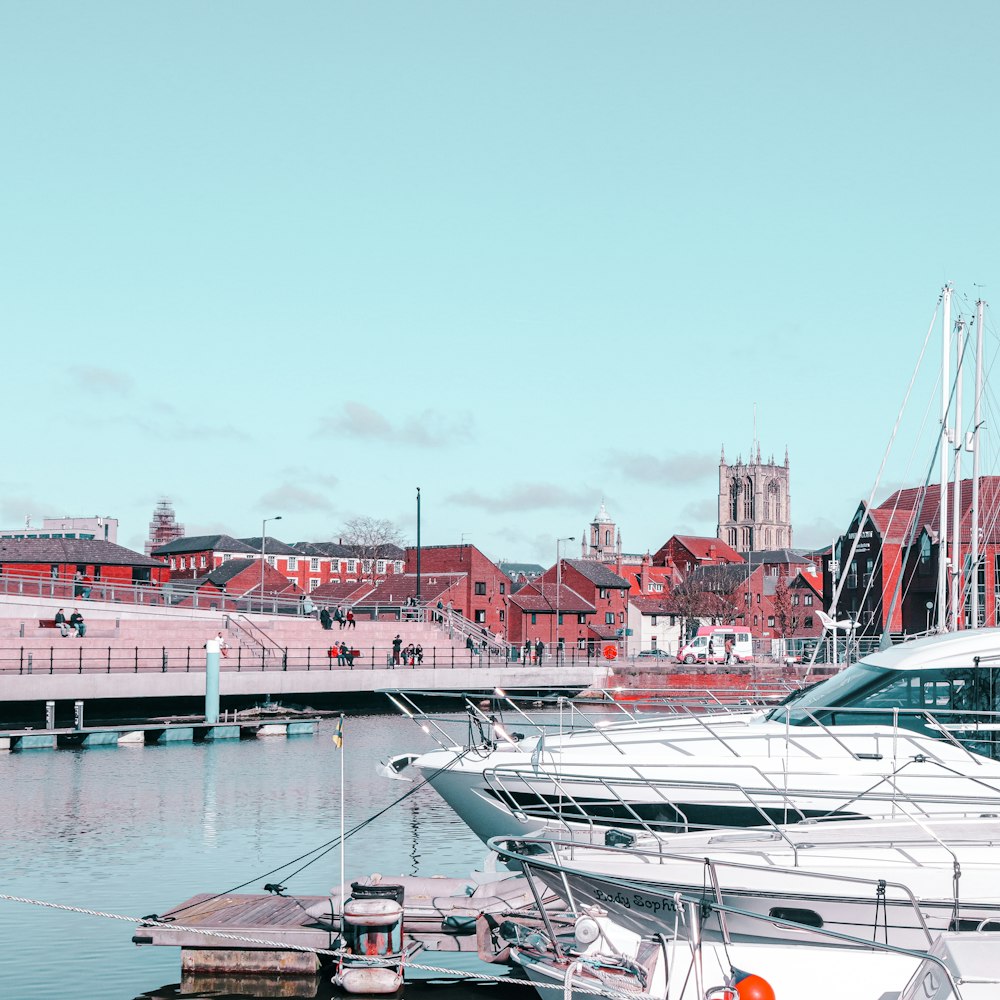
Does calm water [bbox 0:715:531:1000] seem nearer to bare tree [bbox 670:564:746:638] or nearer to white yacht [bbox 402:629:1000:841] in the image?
white yacht [bbox 402:629:1000:841]

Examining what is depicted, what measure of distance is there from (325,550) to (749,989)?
161 metres

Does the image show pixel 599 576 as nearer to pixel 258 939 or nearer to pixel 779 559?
pixel 779 559

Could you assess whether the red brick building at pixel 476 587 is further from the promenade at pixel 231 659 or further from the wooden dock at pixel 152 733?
the wooden dock at pixel 152 733

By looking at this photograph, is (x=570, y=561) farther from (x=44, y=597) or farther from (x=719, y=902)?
(x=719, y=902)

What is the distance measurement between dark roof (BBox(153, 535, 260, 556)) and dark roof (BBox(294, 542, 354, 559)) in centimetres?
941

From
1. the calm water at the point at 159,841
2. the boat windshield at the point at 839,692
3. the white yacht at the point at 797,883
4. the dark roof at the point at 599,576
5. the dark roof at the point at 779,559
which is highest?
the dark roof at the point at 779,559

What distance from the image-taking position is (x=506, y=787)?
19.0 metres

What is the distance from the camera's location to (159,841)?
87.1 feet

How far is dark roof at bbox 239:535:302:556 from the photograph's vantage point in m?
158

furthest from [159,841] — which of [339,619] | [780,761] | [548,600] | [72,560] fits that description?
[548,600]

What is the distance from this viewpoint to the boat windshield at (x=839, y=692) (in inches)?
768

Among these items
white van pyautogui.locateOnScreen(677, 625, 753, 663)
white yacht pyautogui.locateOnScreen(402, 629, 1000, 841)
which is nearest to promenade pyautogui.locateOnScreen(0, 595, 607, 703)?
white van pyautogui.locateOnScreen(677, 625, 753, 663)

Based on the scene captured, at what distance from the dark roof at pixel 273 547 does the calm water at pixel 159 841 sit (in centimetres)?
11704

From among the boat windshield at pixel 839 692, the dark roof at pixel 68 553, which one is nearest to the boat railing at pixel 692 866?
the boat windshield at pixel 839 692
